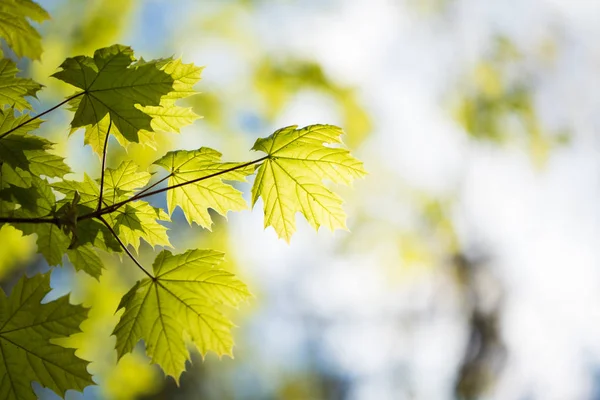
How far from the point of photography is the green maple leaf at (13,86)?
4.42 ft

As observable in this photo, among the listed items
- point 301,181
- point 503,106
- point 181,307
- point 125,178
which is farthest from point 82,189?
point 503,106

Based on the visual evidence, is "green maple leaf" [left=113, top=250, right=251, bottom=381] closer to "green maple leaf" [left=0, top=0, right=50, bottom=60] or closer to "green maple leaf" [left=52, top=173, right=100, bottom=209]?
"green maple leaf" [left=52, top=173, right=100, bottom=209]

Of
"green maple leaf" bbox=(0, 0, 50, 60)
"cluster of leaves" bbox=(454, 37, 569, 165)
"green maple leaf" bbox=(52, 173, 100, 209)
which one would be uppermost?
"cluster of leaves" bbox=(454, 37, 569, 165)

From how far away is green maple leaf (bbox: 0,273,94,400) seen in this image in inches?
48.9

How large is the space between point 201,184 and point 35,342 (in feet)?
Answer: 2.10

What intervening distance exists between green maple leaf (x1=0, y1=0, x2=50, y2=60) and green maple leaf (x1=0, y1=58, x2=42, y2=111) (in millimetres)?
48

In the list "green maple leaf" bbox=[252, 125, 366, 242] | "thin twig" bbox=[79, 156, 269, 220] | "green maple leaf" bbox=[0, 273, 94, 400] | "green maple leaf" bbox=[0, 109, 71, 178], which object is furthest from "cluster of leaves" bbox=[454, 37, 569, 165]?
"green maple leaf" bbox=[0, 273, 94, 400]

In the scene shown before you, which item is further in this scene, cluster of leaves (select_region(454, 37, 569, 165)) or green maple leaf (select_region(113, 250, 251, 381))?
cluster of leaves (select_region(454, 37, 569, 165))

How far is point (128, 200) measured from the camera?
1.30m

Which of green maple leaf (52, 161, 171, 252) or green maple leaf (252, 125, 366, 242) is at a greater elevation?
green maple leaf (252, 125, 366, 242)

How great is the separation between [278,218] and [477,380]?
378 inches

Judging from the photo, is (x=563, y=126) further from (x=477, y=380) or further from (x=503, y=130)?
(x=477, y=380)

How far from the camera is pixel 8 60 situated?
52.4 inches

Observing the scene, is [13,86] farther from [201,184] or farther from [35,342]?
[35,342]
